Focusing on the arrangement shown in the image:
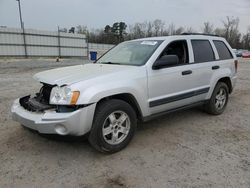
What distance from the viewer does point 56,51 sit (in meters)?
26.8

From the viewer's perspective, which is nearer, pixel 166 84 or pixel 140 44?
pixel 166 84

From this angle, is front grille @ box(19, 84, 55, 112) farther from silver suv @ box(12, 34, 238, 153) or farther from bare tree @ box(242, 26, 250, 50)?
bare tree @ box(242, 26, 250, 50)

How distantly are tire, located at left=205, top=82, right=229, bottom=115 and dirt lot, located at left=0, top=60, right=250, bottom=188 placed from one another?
615 millimetres

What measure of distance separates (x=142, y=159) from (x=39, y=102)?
1.71m

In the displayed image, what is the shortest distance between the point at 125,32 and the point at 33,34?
197 feet

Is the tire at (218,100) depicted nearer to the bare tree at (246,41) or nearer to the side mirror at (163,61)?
the side mirror at (163,61)

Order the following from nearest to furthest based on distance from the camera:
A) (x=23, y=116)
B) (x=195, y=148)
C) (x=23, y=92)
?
(x=23, y=116) < (x=195, y=148) < (x=23, y=92)

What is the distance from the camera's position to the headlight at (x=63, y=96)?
2.98m

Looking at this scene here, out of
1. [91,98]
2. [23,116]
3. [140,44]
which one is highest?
[140,44]

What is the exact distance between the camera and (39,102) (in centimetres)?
→ 346

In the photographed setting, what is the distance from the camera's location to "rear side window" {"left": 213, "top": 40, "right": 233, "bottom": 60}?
525 centimetres

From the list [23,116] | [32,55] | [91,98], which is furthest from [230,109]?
[32,55]

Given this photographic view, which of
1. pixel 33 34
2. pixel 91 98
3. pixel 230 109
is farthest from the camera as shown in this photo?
pixel 33 34

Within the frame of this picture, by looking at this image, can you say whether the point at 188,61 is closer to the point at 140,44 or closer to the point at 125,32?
the point at 140,44
